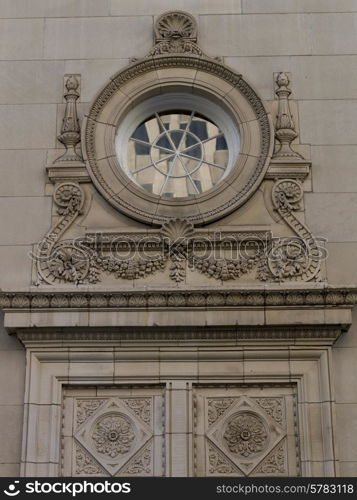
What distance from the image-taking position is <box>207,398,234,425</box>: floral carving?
14.1m

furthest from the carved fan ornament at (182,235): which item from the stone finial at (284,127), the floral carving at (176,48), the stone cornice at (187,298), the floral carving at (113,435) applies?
the floral carving at (113,435)

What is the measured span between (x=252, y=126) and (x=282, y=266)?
7.93 feet

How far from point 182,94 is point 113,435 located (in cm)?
568

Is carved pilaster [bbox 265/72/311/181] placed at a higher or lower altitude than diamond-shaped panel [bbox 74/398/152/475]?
higher

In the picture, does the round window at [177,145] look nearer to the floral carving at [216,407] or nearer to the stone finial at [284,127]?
the stone finial at [284,127]

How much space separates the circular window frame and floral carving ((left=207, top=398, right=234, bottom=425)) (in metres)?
2.75

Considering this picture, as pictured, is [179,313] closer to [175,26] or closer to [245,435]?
[245,435]

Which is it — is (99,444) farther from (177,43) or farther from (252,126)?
(177,43)

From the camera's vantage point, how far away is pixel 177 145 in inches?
626

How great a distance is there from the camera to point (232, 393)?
14.2 m

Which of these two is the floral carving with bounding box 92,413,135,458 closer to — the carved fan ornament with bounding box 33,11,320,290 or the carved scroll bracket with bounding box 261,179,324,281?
the carved fan ornament with bounding box 33,11,320,290

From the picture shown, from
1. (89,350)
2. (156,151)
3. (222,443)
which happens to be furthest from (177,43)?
(222,443)

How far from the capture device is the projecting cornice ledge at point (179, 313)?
14.3 m

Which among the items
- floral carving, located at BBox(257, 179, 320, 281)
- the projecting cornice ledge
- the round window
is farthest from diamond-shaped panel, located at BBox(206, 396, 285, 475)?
the round window
